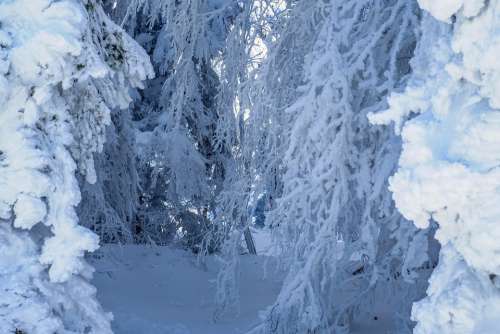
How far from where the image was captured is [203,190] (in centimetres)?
1146

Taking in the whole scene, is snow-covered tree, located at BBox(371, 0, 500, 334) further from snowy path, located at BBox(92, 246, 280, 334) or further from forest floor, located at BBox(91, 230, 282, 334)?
snowy path, located at BBox(92, 246, 280, 334)

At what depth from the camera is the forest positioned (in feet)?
9.39

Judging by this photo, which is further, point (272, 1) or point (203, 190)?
point (203, 190)

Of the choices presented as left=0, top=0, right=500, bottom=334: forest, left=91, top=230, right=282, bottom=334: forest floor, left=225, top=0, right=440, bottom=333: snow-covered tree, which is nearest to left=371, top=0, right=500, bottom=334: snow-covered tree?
left=0, top=0, right=500, bottom=334: forest

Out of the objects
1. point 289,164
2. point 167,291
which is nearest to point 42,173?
point 289,164

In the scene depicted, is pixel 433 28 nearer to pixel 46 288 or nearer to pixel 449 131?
pixel 449 131

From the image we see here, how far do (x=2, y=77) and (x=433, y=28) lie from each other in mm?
2463

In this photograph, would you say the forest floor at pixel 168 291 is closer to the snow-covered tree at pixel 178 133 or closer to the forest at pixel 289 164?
the forest at pixel 289 164

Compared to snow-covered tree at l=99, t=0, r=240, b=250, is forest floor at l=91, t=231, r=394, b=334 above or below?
below

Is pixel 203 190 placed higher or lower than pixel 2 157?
higher

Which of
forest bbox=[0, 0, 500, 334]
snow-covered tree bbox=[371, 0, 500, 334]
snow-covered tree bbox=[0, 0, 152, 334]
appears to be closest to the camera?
snow-covered tree bbox=[371, 0, 500, 334]

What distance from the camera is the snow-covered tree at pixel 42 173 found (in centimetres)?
393

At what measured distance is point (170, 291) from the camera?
9.91 metres

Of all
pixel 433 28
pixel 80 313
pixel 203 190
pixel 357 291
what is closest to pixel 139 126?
pixel 203 190
